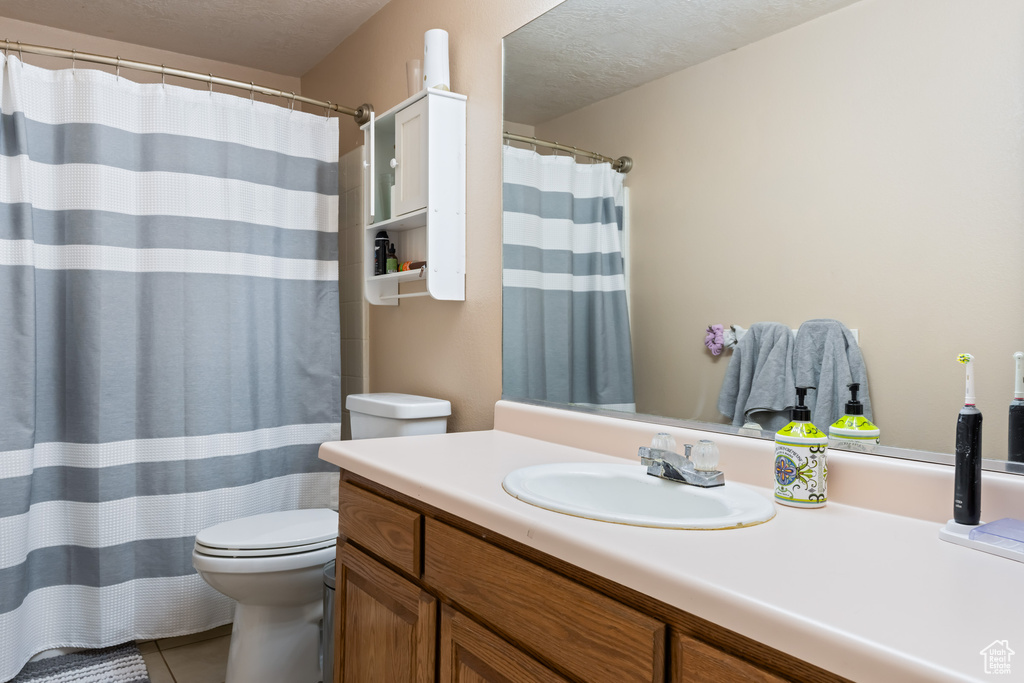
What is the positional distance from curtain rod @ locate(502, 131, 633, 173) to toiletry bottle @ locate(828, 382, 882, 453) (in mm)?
678

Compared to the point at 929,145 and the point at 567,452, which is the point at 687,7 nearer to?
the point at 929,145

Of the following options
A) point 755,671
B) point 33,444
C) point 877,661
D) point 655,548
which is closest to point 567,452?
point 655,548

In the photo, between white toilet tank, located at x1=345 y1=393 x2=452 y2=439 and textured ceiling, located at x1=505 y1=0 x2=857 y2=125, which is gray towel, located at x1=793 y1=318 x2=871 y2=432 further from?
white toilet tank, located at x1=345 y1=393 x2=452 y2=439

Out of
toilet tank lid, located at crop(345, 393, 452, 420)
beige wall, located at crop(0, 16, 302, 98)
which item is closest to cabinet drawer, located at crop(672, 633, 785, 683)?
toilet tank lid, located at crop(345, 393, 452, 420)

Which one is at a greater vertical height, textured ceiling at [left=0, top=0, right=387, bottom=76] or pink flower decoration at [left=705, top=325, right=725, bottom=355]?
textured ceiling at [left=0, top=0, right=387, bottom=76]

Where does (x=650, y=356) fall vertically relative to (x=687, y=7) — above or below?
below

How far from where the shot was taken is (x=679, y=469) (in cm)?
117

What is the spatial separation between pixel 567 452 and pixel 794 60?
2.97ft

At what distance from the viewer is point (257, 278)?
2.40 m

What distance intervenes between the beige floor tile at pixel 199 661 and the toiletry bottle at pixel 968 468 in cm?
207

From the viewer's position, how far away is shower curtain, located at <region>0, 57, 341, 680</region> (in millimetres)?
2045

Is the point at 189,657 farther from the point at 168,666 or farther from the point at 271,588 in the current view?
the point at 271,588

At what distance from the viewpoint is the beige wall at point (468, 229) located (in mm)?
1979

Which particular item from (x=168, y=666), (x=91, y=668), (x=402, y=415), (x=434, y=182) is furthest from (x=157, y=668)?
(x=434, y=182)
